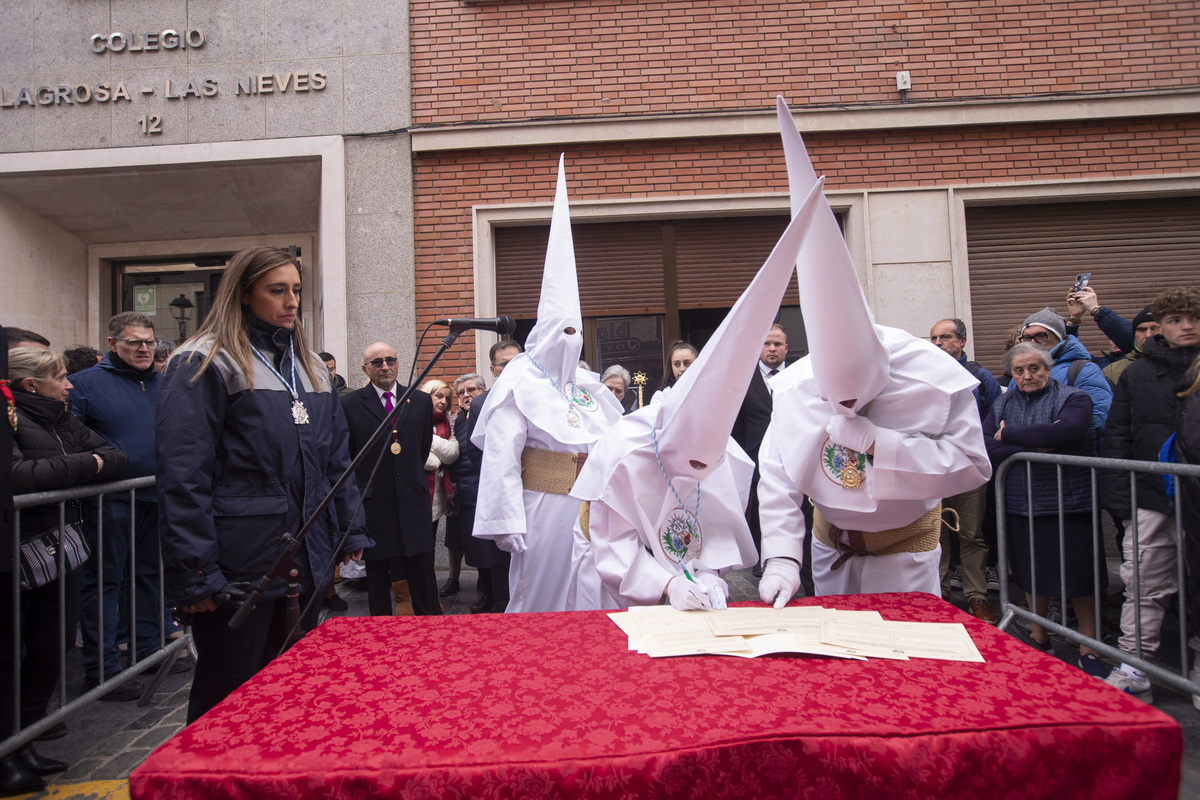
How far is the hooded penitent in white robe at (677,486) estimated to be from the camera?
1835mm

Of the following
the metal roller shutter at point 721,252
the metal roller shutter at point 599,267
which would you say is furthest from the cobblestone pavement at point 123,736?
the metal roller shutter at point 599,267

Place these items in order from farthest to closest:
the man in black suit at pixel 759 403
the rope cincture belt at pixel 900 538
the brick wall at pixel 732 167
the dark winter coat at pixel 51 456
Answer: the brick wall at pixel 732 167
the man in black suit at pixel 759 403
the dark winter coat at pixel 51 456
the rope cincture belt at pixel 900 538

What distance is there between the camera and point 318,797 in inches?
44.5

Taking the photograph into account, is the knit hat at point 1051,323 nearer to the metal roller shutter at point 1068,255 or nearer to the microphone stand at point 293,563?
the metal roller shutter at point 1068,255

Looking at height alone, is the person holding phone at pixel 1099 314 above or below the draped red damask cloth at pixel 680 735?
above

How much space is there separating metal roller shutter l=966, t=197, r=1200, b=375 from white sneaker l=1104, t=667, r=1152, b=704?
4605 mm

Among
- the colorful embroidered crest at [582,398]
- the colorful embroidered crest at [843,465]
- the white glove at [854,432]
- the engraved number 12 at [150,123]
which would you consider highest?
the engraved number 12 at [150,123]

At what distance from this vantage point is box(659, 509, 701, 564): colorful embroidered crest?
2326 mm

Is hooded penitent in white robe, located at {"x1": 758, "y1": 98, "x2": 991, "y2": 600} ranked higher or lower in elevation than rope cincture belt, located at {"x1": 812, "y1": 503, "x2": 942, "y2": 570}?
higher

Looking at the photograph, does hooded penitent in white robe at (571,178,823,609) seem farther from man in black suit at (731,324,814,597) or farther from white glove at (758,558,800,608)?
man in black suit at (731,324,814,597)

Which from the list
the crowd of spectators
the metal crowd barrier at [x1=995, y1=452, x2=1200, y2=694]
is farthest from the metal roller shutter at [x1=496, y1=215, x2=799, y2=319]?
the metal crowd barrier at [x1=995, y1=452, x2=1200, y2=694]

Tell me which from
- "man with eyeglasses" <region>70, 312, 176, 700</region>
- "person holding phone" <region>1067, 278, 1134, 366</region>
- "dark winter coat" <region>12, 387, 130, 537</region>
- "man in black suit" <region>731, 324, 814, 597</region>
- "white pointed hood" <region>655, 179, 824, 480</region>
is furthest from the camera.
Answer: "man in black suit" <region>731, 324, 814, 597</region>

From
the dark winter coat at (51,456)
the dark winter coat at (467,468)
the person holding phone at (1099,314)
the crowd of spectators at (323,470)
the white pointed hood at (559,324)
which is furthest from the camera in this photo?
the dark winter coat at (467,468)

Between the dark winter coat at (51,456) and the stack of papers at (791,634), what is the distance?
281 cm
